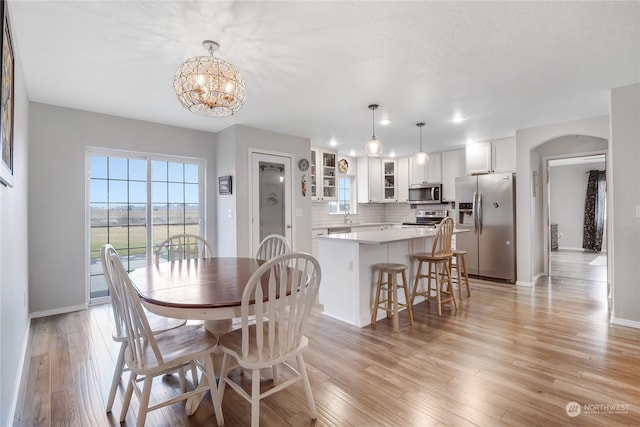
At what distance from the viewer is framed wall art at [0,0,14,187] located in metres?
1.55

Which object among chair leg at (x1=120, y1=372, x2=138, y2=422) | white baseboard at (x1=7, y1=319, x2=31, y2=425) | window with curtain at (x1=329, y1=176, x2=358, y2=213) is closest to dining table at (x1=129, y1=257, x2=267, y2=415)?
chair leg at (x1=120, y1=372, x2=138, y2=422)

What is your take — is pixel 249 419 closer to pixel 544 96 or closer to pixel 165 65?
pixel 165 65

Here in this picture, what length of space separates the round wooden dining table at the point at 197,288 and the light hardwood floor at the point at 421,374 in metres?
0.71

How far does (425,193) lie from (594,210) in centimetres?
483

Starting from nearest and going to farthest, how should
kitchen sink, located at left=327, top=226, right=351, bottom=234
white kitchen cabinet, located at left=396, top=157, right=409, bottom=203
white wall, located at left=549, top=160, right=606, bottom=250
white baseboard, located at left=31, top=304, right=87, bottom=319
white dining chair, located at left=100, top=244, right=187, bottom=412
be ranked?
white dining chair, located at left=100, top=244, right=187, bottom=412 → white baseboard, located at left=31, top=304, right=87, bottom=319 → kitchen sink, located at left=327, top=226, right=351, bottom=234 → white kitchen cabinet, located at left=396, top=157, right=409, bottom=203 → white wall, located at left=549, top=160, right=606, bottom=250

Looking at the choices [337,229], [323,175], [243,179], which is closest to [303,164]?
[323,175]

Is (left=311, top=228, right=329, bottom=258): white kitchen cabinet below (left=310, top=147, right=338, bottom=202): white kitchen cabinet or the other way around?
below

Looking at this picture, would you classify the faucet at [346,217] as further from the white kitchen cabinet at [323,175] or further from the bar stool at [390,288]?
the bar stool at [390,288]

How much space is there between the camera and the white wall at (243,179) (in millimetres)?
4383

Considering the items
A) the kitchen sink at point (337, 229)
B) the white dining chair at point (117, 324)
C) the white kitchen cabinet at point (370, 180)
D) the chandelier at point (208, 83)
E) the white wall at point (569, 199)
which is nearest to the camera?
the white dining chair at point (117, 324)

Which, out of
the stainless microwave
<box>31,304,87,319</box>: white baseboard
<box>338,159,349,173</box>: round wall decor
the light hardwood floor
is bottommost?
the light hardwood floor

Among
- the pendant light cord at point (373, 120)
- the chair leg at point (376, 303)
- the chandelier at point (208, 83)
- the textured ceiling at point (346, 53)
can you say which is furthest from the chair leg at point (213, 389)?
the pendant light cord at point (373, 120)

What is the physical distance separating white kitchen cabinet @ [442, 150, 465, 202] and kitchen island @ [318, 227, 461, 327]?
9.49ft

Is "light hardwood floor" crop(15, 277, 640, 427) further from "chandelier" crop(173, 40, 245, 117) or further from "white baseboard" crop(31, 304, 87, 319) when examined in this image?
"chandelier" crop(173, 40, 245, 117)
